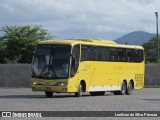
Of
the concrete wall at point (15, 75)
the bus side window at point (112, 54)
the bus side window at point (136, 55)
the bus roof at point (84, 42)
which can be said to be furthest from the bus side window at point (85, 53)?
the concrete wall at point (15, 75)

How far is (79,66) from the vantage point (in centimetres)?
3173

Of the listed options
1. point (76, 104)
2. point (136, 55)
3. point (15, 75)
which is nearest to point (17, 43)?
point (15, 75)

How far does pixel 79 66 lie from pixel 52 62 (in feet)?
5.17

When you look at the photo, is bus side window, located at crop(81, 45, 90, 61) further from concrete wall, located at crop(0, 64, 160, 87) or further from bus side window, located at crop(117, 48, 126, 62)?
concrete wall, located at crop(0, 64, 160, 87)

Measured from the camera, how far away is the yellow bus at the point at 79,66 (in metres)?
30.9

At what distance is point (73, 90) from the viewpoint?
31078 mm

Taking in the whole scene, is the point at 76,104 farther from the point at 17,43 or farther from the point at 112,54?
the point at 17,43

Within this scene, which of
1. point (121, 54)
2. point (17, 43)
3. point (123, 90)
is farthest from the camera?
point (17, 43)

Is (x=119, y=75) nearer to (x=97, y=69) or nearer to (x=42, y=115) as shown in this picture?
(x=97, y=69)

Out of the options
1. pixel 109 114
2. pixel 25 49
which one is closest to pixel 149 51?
pixel 25 49

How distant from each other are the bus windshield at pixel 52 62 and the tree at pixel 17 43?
38.5 meters

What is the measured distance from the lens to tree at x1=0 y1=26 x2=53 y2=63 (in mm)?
71625

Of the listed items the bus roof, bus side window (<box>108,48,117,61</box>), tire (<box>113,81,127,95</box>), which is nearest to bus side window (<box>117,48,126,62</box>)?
the bus roof

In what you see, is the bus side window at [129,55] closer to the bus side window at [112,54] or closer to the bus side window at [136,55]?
the bus side window at [136,55]
